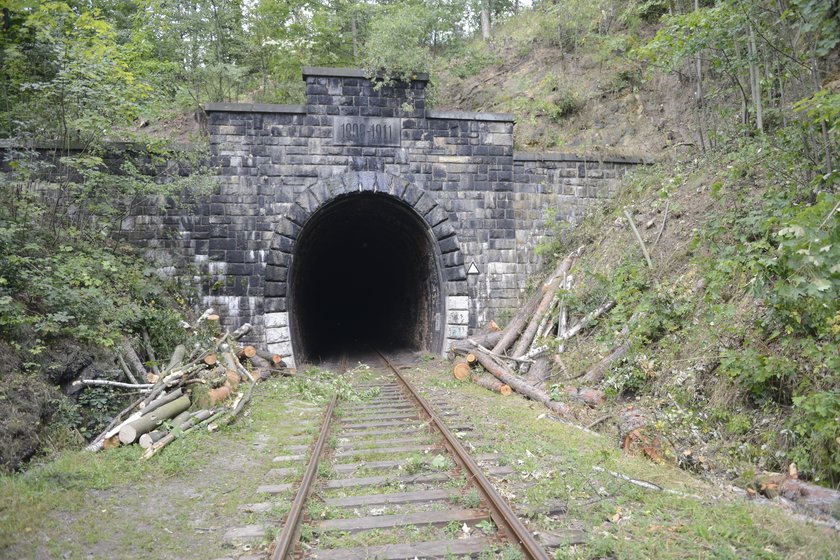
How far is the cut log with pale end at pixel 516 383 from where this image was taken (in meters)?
7.55

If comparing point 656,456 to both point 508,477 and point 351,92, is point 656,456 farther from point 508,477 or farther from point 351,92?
point 351,92

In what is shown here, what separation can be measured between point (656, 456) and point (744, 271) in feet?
9.49

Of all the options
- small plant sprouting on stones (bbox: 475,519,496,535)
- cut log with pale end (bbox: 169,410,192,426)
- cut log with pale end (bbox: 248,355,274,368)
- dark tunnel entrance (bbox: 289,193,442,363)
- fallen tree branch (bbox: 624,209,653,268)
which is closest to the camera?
small plant sprouting on stones (bbox: 475,519,496,535)

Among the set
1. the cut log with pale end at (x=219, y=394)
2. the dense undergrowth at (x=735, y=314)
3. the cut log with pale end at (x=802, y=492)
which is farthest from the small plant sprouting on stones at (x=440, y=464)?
the cut log with pale end at (x=219, y=394)

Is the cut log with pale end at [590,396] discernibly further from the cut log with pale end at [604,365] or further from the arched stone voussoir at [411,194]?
the arched stone voussoir at [411,194]

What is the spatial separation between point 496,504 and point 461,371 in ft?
20.8

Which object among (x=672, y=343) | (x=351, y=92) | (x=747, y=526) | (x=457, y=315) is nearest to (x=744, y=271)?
(x=672, y=343)

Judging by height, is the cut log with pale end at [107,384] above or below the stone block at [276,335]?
above

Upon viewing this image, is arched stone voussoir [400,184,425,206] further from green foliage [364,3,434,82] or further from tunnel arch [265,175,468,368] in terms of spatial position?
green foliage [364,3,434,82]

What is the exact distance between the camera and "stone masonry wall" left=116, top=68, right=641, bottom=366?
38.1 feet

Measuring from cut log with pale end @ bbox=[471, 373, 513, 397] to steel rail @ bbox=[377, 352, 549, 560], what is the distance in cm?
256

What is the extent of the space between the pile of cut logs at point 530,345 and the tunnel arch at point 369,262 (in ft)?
4.47

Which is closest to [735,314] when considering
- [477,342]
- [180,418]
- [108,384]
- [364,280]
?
[477,342]

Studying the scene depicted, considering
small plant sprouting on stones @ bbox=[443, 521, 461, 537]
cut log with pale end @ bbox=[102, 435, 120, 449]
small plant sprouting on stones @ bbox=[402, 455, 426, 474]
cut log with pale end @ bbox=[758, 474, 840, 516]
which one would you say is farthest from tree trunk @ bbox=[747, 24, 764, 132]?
cut log with pale end @ bbox=[102, 435, 120, 449]
